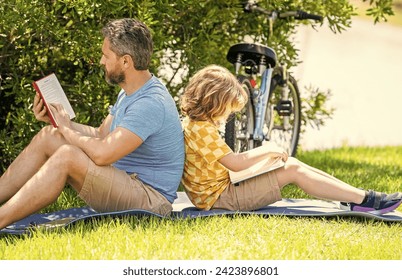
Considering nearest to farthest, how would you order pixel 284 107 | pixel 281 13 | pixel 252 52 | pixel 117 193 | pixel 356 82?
pixel 117 193 < pixel 252 52 < pixel 281 13 < pixel 284 107 < pixel 356 82

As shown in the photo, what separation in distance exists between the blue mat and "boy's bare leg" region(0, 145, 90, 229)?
14 centimetres

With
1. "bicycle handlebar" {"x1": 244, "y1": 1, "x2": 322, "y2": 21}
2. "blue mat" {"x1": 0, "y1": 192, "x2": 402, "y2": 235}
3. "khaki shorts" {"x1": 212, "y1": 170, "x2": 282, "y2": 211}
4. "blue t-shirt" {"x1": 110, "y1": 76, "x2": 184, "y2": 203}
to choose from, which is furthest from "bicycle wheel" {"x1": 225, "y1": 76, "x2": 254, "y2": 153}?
"blue t-shirt" {"x1": 110, "y1": 76, "x2": 184, "y2": 203}

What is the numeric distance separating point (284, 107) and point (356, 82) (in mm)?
8768

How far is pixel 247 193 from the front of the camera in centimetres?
629

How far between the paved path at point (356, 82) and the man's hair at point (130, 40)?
450cm

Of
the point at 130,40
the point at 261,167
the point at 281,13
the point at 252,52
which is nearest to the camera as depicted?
the point at 130,40

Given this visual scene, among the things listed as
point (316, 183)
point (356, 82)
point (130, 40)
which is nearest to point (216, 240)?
point (316, 183)

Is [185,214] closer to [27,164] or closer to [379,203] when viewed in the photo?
[27,164]

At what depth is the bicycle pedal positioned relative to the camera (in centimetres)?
836

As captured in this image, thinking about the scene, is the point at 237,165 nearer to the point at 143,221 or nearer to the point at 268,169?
the point at 268,169

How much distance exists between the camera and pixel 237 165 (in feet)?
20.0

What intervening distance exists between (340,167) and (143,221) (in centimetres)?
360

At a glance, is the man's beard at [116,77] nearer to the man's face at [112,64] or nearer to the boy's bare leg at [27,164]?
the man's face at [112,64]

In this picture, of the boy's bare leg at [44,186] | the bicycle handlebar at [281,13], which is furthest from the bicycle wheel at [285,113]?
the boy's bare leg at [44,186]
